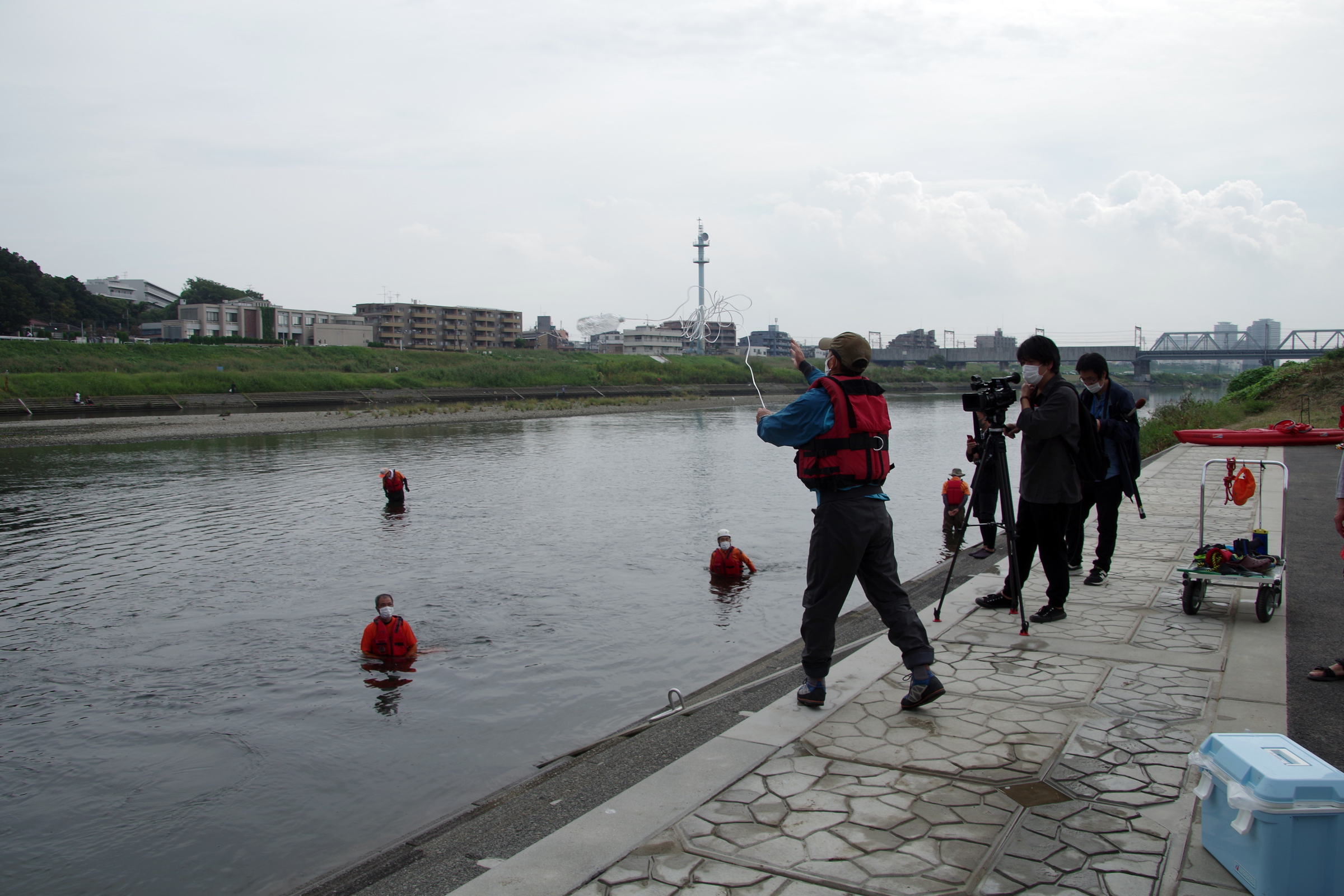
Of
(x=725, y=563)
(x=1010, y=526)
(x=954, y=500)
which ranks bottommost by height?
(x=725, y=563)

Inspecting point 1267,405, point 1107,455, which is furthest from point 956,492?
point 1267,405

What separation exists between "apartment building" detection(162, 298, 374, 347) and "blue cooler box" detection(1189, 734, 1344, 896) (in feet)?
286

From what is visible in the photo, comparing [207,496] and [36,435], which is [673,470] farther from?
[36,435]

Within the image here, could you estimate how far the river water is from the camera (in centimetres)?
581

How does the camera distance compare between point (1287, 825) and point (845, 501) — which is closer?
point (1287, 825)

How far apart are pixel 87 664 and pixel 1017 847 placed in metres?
9.59

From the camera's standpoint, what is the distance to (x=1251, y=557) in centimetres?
593

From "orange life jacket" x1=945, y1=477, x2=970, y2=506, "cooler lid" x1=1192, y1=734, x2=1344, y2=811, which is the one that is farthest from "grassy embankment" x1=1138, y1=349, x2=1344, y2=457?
"cooler lid" x1=1192, y1=734, x2=1344, y2=811

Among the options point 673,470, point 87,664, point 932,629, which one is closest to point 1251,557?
point 932,629

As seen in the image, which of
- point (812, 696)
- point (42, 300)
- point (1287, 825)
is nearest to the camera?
point (1287, 825)

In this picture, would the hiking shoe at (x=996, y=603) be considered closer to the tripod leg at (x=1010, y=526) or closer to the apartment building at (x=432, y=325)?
the tripod leg at (x=1010, y=526)

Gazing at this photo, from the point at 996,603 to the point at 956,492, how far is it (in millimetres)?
8395

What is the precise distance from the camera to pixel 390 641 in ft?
28.6

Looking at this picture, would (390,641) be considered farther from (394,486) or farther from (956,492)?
(394,486)
